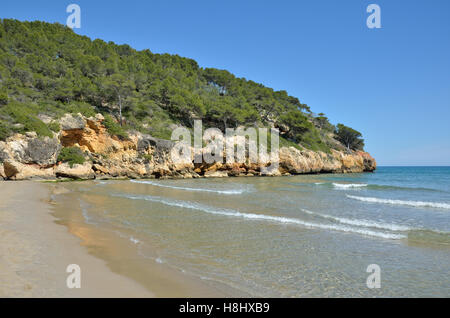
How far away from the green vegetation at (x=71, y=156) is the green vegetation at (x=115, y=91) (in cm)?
229

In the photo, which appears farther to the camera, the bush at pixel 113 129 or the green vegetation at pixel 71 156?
the bush at pixel 113 129

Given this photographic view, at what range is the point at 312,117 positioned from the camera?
6500cm

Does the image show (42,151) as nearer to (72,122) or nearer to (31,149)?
(31,149)

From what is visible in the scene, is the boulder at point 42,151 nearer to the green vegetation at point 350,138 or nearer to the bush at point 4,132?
the bush at point 4,132

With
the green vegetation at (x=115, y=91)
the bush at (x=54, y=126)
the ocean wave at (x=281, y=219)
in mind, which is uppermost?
the green vegetation at (x=115, y=91)

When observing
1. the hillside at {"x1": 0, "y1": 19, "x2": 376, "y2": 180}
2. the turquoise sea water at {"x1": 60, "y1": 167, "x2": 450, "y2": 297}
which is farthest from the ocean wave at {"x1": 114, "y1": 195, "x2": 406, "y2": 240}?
the hillside at {"x1": 0, "y1": 19, "x2": 376, "y2": 180}

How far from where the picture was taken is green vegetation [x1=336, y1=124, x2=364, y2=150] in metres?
57.5

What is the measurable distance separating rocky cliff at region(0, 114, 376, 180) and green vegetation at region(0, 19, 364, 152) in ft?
3.59

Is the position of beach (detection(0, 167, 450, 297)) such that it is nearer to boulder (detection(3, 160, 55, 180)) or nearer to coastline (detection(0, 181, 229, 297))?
coastline (detection(0, 181, 229, 297))

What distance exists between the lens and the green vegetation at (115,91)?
26656mm

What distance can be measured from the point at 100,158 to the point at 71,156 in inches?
131

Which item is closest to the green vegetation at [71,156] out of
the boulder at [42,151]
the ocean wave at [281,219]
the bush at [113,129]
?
the boulder at [42,151]

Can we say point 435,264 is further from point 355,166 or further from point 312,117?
point 312,117

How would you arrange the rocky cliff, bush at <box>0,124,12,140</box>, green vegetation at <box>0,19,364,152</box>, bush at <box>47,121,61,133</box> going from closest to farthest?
bush at <box>0,124,12,140</box> < the rocky cliff < bush at <box>47,121,61,133</box> < green vegetation at <box>0,19,364,152</box>
